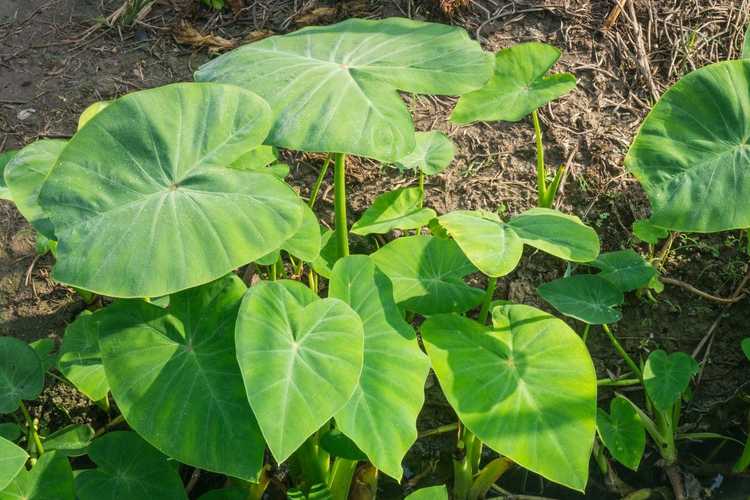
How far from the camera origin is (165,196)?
4.39 feet

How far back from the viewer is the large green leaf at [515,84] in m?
1.78

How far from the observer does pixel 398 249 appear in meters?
1.79

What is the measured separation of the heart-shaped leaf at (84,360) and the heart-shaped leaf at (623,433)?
118 centimetres

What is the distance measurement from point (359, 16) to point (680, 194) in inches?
53.8

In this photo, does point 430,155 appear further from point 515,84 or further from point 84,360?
point 84,360

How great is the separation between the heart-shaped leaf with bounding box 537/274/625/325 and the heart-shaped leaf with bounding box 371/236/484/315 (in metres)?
0.20

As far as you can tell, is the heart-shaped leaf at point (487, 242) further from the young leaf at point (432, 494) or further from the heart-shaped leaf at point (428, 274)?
the young leaf at point (432, 494)

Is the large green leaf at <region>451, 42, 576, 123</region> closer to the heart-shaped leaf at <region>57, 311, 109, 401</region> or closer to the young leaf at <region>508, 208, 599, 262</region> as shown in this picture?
the young leaf at <region>508, 208, 599, 262</region>

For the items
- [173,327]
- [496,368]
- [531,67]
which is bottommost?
[496,368]

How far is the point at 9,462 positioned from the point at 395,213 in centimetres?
109

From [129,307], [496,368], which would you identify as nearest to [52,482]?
[129,307]

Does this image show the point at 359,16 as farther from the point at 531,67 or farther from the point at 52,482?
the point at 52,482

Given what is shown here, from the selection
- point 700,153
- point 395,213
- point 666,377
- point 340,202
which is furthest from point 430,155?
point 666,377

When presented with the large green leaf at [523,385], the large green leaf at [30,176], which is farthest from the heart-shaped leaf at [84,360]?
the large green leaf at [523,385]
